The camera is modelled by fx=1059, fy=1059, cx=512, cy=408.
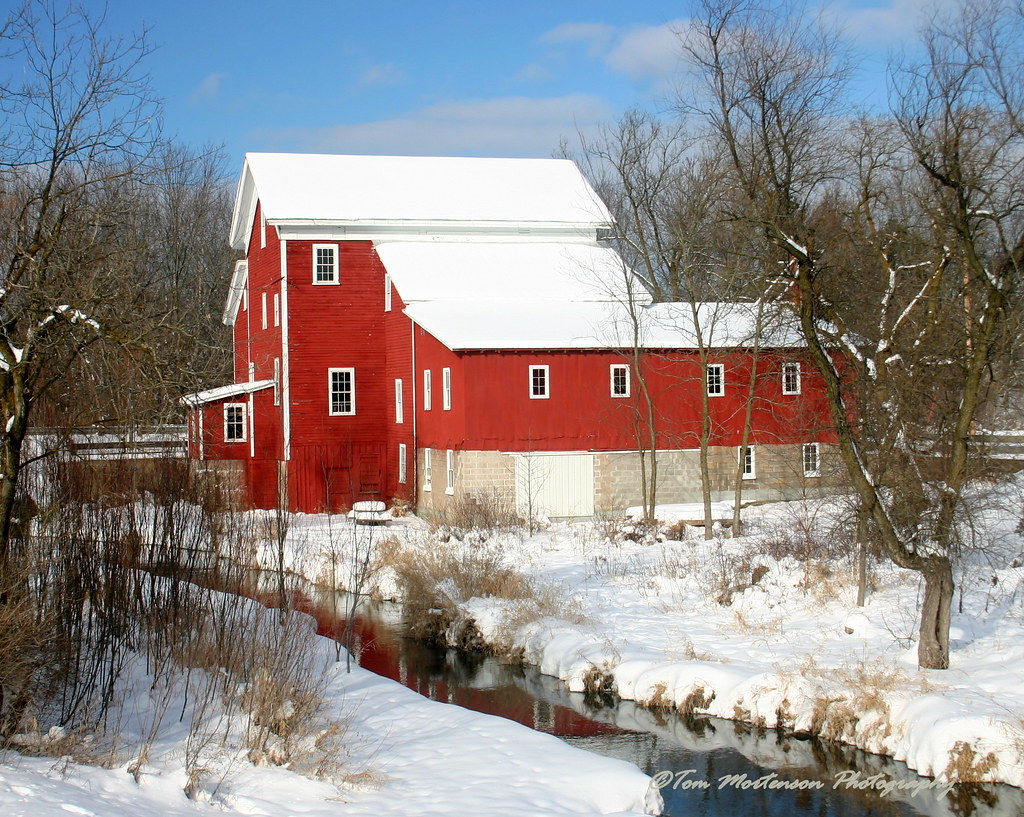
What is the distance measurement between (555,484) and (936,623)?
16184 millimetres

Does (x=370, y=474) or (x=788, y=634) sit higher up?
(x=370, y=474)

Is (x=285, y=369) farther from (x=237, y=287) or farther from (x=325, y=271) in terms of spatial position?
(x=237, y=287)

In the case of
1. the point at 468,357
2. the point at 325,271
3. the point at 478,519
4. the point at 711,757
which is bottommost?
the point at 711,757

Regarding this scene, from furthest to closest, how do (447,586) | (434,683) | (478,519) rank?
(478,519) → (447,586) → (434,683)

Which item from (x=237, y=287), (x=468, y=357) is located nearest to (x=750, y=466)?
(x=468, y=357)

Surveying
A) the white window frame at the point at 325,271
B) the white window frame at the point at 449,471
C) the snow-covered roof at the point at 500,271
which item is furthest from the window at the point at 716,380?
the white window frame at the point at 325,271

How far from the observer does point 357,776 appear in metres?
9.90

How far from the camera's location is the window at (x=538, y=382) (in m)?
28.7

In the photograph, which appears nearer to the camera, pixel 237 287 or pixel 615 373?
pixel 615 373

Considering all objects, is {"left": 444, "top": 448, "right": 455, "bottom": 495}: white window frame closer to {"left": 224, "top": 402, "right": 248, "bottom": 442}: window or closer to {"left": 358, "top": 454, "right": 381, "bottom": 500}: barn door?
{"left": 358, "top": 454, "right": 381, "bottom": 500}: barn door

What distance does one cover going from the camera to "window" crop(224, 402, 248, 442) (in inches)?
1325

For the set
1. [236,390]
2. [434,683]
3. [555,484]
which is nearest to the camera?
[434,683]

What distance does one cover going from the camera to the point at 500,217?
3538 centimetres

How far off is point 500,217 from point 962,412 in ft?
80.0
